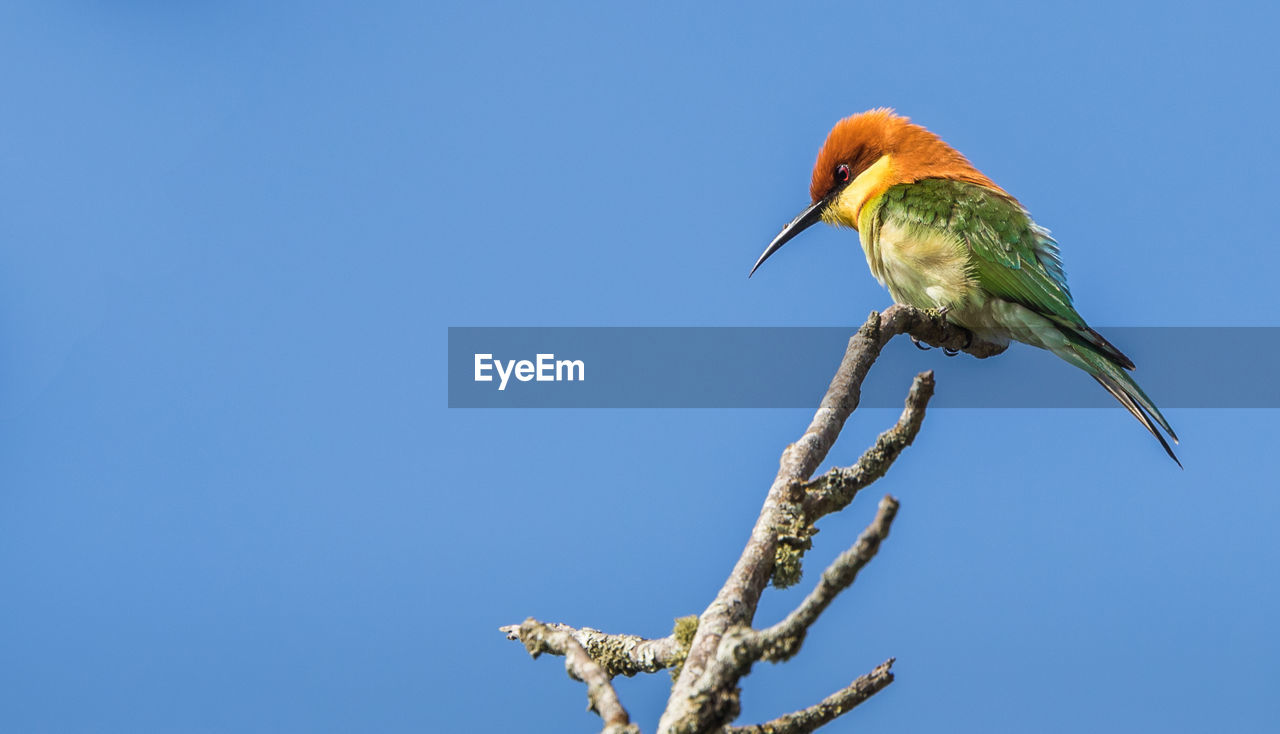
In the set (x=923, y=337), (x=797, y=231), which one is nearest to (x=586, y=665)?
(x=923, y=337)

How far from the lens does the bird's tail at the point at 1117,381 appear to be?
12.3ft

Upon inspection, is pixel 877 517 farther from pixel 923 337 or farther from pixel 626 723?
pixel 923 337

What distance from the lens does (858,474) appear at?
2.04 meters

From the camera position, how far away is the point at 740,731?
1.59 meters

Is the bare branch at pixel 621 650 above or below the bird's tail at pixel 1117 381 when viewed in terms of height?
below

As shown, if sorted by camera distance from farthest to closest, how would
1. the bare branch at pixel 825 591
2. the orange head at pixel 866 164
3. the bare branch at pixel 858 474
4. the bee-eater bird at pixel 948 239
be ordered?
1. the orange head at pixel 866 164
2. the bee-eater bird at pixel 948 239
3. the bare branch at pixel 858 474
4. the bare branch at pixel 825 591

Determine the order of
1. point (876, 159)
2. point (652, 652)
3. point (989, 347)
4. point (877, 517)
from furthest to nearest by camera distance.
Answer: point (876, 159)
point (989, 347)
point (652, 652)
point (877, 517)

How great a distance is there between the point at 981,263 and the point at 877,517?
346cm

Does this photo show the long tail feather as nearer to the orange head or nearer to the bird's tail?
the bird's tail

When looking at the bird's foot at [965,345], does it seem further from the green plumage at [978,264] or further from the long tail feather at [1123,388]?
the long tail feather at [1123,388]

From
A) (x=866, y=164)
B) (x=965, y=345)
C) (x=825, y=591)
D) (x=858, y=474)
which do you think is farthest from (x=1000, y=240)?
(x=825, y=591)

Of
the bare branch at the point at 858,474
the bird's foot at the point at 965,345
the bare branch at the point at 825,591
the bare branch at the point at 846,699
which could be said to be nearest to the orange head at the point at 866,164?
the bird's foot at the point at 965,345

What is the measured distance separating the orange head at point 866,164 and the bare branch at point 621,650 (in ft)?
9.89

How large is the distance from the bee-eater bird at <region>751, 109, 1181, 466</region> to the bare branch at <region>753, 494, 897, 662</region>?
2954mm
